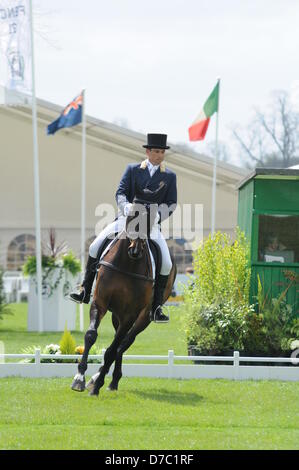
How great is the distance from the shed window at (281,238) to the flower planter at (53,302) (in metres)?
8.50

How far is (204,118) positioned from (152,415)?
57.5 feet

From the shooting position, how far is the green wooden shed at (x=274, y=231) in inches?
591

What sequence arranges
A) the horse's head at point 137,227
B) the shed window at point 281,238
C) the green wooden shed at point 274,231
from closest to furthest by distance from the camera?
1. the horse's head at point 137,227
2. the green wooden shed at point 274,231
3. the shed window at point 281,238

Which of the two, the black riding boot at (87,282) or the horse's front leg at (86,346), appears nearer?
the horse's front leg at (86,346)

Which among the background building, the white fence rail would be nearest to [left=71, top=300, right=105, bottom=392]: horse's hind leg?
the white fence rail

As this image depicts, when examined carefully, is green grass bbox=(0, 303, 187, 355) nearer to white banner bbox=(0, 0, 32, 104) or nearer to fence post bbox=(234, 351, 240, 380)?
fence post bbox=(234, 351, 240, 380)

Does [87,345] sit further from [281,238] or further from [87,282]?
[281,238]

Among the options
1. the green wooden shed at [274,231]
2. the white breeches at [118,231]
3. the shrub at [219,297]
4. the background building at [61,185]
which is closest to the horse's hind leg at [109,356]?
the white breeches at [118,231]

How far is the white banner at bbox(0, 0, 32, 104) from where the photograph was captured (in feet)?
68.0

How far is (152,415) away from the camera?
10.1 metres

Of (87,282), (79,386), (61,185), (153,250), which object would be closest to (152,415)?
(79,386)

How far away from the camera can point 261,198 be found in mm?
15266

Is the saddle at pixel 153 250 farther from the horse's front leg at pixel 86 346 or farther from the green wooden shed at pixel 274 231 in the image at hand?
the green wooden shed at pixel 274 231
